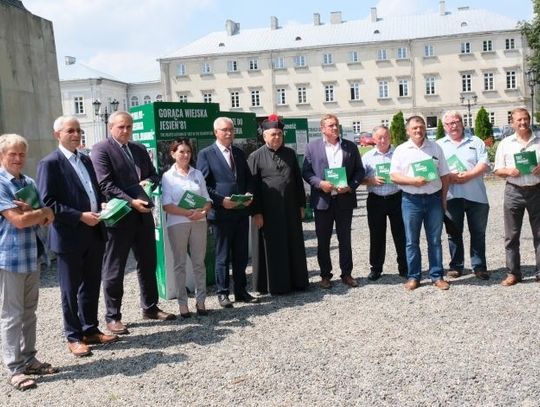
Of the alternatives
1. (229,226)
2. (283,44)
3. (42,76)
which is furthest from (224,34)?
(229,226)

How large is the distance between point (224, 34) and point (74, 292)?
7213 cm

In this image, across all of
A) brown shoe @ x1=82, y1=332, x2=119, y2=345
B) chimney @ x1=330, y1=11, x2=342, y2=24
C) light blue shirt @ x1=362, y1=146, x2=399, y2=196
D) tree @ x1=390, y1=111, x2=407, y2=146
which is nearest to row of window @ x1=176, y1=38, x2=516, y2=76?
chimney @ x1=330, y1=11, x2=342, y2=24

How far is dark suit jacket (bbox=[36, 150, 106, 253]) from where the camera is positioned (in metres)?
5.38

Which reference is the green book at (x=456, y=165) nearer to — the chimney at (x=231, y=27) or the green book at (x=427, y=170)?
the green book at (x=427, y=170)

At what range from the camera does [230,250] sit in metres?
7.41

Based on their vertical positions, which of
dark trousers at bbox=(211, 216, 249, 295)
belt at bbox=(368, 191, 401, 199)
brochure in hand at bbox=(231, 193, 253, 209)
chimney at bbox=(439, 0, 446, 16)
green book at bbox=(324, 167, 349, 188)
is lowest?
dark trousers at bbox=(211, 216, 249, 295)

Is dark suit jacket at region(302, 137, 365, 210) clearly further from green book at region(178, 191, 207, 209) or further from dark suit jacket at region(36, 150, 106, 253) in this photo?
dark suit jacket at region(36, 150, 106, 253)

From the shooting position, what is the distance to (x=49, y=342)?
625cm

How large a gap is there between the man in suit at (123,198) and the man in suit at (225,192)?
0.88 meters

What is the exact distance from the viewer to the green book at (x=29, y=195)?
483cm

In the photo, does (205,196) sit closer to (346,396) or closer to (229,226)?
(229,226)

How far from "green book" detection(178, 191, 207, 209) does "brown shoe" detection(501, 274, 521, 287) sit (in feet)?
12.2

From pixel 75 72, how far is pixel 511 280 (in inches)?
3144

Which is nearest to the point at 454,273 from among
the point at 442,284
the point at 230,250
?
the point at 442,284
